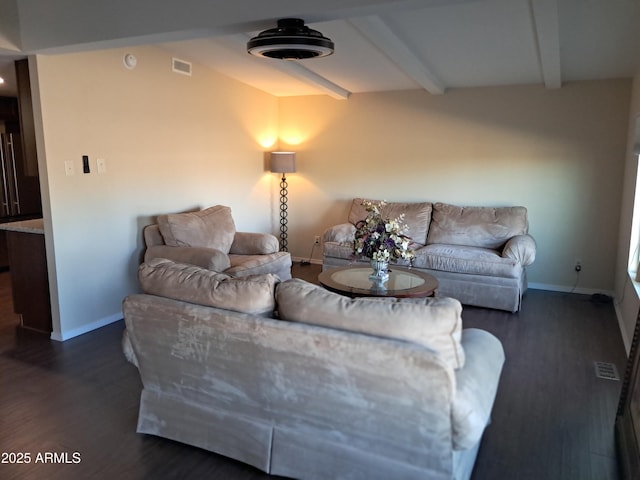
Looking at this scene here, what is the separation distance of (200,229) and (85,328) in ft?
4.21

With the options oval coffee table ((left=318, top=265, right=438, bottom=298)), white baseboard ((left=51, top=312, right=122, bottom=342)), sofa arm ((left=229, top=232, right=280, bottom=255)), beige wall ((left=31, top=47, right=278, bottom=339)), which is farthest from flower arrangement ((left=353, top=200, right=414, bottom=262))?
white baseboard ((left=51, top=312, right=122, bottom=342))

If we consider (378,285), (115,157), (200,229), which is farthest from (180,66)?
(378,285)

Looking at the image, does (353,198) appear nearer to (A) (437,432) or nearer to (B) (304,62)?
(B) (304,62)

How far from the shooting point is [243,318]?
1936 mm

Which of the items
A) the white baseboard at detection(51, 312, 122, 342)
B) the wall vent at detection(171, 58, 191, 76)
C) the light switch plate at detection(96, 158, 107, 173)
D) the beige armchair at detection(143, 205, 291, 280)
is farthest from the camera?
the wall vent at detection(171, 58, 191, 76)

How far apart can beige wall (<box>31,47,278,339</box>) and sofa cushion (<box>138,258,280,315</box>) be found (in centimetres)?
181

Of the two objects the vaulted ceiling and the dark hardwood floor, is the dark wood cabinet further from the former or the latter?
the vaulted ceiling

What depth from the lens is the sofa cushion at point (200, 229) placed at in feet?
13.7

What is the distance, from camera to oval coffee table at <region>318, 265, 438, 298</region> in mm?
3293

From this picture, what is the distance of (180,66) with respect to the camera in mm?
4539

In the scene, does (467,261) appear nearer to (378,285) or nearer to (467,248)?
(467,248)

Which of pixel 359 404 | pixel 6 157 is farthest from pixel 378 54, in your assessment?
pixel 6 157

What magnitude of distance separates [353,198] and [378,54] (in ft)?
6.92

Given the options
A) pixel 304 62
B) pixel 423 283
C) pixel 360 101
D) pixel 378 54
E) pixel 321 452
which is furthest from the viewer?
pixel 360 101
